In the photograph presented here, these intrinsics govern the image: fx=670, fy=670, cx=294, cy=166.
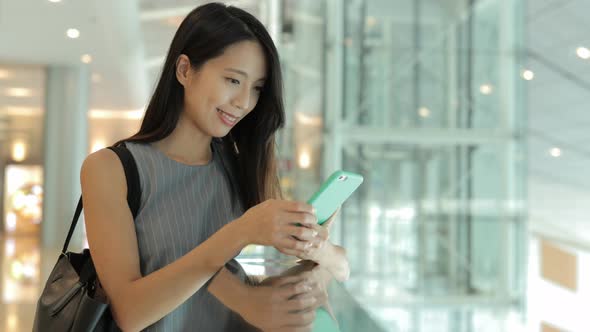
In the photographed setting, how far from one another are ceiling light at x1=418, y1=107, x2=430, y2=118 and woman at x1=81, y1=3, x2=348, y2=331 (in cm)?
794

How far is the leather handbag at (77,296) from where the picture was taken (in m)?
1.00

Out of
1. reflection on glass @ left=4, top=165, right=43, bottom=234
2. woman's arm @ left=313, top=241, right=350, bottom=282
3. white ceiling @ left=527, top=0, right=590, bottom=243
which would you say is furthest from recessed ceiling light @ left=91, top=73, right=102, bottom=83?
woman's arm @ left=313, top=241, right=350, bottom=282

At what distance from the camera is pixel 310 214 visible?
3.21 ft

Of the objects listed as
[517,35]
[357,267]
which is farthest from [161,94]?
[517,35]

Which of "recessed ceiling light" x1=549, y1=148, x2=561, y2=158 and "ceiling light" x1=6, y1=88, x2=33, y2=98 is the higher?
"ceiling light" x1=6, y1=88, x2=33, y2=98

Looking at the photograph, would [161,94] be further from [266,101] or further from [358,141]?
[358,141]

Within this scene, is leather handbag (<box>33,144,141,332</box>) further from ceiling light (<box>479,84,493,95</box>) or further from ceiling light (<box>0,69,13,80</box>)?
ceiling light (<box>0,69,13,80</box>)

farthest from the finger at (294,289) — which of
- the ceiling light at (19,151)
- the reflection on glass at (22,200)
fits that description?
the reflection on glass at (22,200)

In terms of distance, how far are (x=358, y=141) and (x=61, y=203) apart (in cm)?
654

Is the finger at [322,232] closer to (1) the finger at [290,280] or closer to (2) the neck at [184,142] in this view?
(1) the finger at [290,280]

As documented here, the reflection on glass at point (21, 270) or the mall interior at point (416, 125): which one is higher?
the mall interior at point (416, 125)

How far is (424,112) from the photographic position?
918cm

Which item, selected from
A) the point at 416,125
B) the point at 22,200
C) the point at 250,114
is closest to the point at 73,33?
the point at 416,125

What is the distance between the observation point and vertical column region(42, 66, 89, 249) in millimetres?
12719
